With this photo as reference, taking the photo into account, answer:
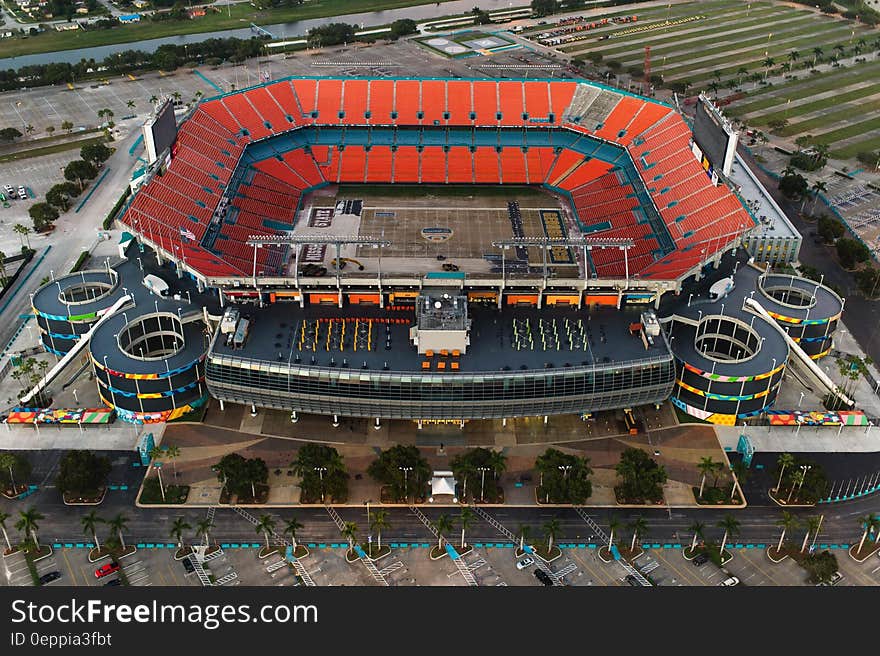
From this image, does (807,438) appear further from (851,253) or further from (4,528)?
(4,528)

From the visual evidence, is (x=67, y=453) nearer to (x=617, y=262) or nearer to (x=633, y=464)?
(x=633, y=464)

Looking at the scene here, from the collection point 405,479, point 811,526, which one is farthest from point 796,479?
point 405,479

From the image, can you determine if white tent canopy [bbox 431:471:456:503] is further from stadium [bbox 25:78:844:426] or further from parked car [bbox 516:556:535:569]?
parked car [bbox 516:556:535:569]

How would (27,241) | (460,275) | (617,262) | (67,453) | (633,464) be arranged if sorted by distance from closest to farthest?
(633,464), (67,453), (460,275), (617,262), (27,241)

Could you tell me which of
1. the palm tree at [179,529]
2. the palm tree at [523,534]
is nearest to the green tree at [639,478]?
the palm tree at [523,534]

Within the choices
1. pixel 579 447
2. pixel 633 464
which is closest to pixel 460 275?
pixel 579 447

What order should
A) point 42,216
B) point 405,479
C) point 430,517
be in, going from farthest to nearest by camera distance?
point 42,216 → point 405,479 → point 430,517

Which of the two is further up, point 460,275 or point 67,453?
point 460,275
